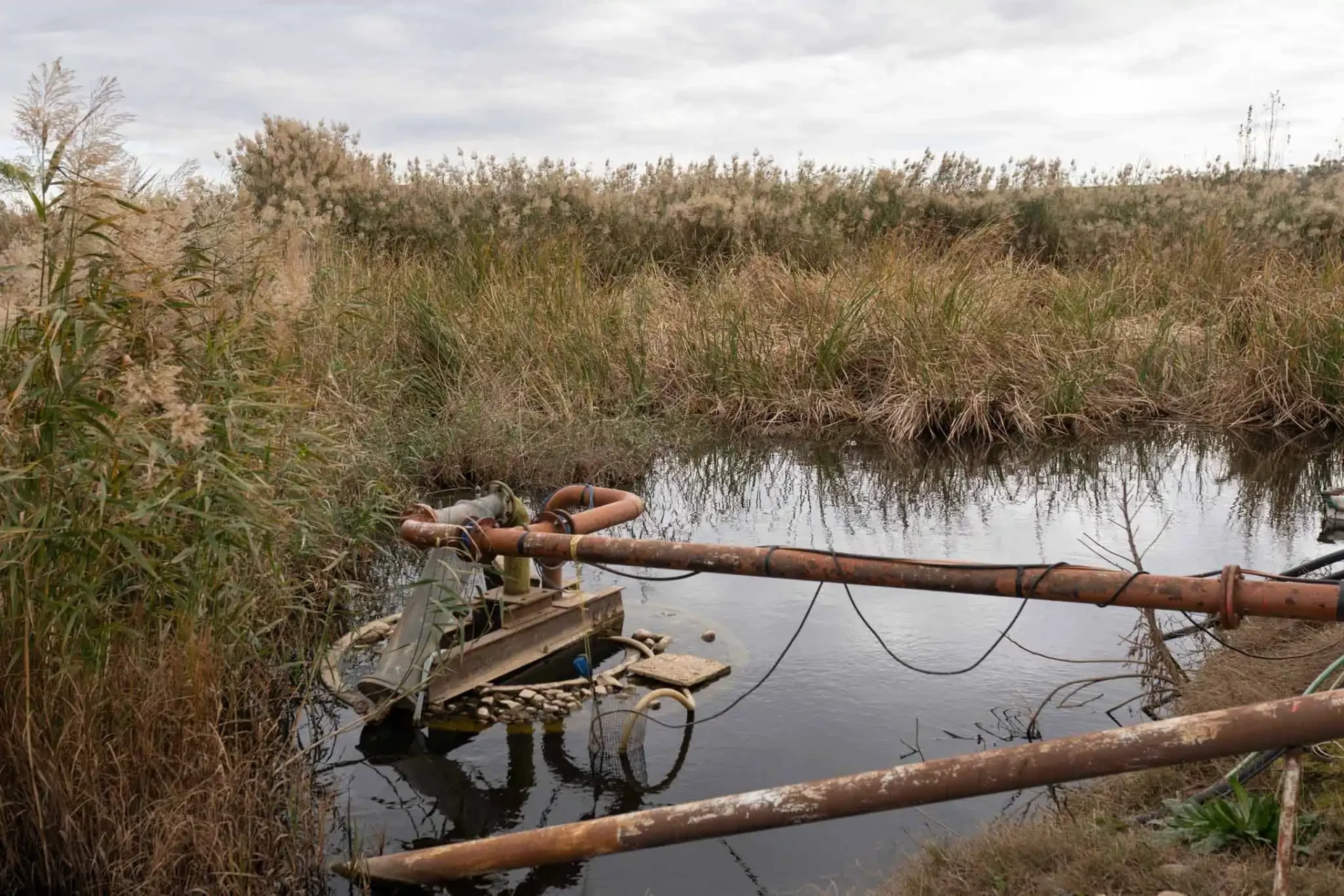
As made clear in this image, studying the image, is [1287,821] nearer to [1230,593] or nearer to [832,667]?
[1230,593]

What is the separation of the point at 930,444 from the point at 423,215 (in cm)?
640

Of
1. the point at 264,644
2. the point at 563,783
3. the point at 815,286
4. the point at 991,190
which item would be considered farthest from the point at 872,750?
the point at 991,190

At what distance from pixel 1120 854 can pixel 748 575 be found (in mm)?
1291

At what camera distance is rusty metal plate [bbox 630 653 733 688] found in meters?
4.66

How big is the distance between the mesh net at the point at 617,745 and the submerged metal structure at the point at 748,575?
1.79 ft

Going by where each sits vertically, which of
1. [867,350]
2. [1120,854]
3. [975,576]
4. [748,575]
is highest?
[867,350]

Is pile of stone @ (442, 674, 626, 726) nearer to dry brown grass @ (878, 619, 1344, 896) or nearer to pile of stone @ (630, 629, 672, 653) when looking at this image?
pile of stone @ (630, 629, 672, 653)

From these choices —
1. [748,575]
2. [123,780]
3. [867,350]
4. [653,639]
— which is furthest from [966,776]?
[867,350]

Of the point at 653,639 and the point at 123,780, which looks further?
the point at 653,639

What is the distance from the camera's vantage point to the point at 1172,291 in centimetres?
1273

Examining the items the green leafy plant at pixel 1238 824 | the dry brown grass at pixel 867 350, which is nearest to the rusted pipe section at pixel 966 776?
the green leafy plant at pixel 1238 824

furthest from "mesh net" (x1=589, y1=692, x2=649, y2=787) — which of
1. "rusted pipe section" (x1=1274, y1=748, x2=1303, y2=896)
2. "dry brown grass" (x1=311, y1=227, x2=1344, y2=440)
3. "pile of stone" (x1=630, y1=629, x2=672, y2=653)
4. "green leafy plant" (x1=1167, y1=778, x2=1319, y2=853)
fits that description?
"dry brown grass" (x1=311, y1=227, x2=1344, y2=440)

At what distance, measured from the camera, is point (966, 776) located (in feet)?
7.43

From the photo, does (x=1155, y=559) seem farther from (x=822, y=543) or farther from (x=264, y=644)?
(x=264, y=644)
